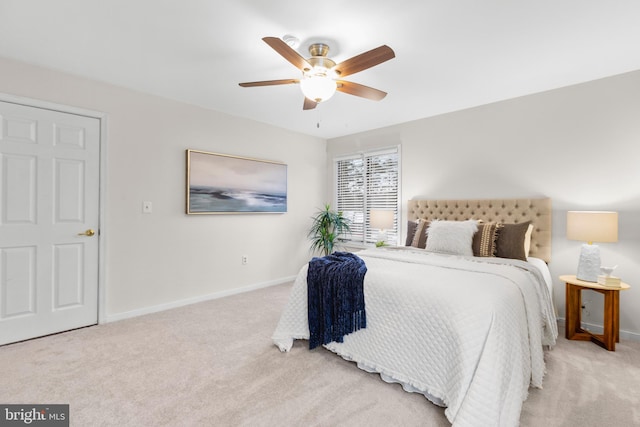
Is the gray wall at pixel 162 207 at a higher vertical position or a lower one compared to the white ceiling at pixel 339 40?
lower

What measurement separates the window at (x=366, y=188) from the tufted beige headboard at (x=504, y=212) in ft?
1.88

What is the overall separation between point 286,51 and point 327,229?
3.34 meters

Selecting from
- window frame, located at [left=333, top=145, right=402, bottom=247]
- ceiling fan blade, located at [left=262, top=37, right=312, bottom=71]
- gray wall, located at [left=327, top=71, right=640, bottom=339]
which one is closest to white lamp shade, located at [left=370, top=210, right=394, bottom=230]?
window frame, located at [left=333, top=145, right=402, bottom=247]

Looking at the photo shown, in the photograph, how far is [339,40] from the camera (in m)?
2.26

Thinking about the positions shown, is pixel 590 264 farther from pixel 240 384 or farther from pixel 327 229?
pixel 327 229

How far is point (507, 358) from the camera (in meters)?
1.63

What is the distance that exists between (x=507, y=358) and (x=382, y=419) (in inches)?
30.6

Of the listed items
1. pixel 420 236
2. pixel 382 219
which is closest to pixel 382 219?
pixel 382 219

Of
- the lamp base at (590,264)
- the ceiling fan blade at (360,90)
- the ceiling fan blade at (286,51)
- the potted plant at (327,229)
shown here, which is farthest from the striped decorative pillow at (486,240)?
the ceiling fan blade at (286,51)

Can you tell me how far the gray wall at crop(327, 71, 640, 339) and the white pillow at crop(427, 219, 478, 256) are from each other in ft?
2.38

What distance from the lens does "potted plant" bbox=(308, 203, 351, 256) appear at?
497cm

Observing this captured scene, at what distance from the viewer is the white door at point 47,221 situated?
2619mm

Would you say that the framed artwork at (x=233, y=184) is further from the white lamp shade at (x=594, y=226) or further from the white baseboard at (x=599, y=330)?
the white baseboard at (x=599, y=330)

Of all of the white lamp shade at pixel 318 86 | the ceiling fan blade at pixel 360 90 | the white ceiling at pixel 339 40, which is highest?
the white ceiling at pixel 339 40
